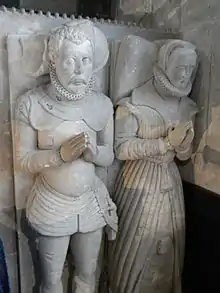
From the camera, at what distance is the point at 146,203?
1481 millimetres

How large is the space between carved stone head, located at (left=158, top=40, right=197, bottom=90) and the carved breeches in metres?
0.54

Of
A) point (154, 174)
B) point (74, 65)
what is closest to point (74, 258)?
point (154, 174)

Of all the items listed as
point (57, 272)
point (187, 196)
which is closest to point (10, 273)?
point (57, 272)

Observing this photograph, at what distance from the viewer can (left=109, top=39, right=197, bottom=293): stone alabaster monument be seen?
1.42 metres

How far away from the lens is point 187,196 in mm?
Answer: 1655

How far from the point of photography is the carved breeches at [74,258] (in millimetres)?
1348

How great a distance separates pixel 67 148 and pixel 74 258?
401 mm

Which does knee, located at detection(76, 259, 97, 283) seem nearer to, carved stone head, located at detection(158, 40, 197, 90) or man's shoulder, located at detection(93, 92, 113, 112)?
man's shoulder, located at detection(93, 92, 113, 112)

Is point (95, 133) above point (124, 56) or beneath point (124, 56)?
beneath

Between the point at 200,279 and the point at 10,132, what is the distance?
87 centimetres

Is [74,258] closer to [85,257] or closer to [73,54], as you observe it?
[85,257]

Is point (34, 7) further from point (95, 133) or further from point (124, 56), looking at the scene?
point (95, 133)

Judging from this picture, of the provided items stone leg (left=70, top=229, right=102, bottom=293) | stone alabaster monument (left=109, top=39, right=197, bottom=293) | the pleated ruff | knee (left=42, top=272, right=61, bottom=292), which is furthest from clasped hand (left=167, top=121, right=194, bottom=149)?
knee (left=42, top=272, right=61, bottom=292)

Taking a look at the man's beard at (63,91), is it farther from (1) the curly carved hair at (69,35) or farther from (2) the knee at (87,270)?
(2) the knee at (87,270)
